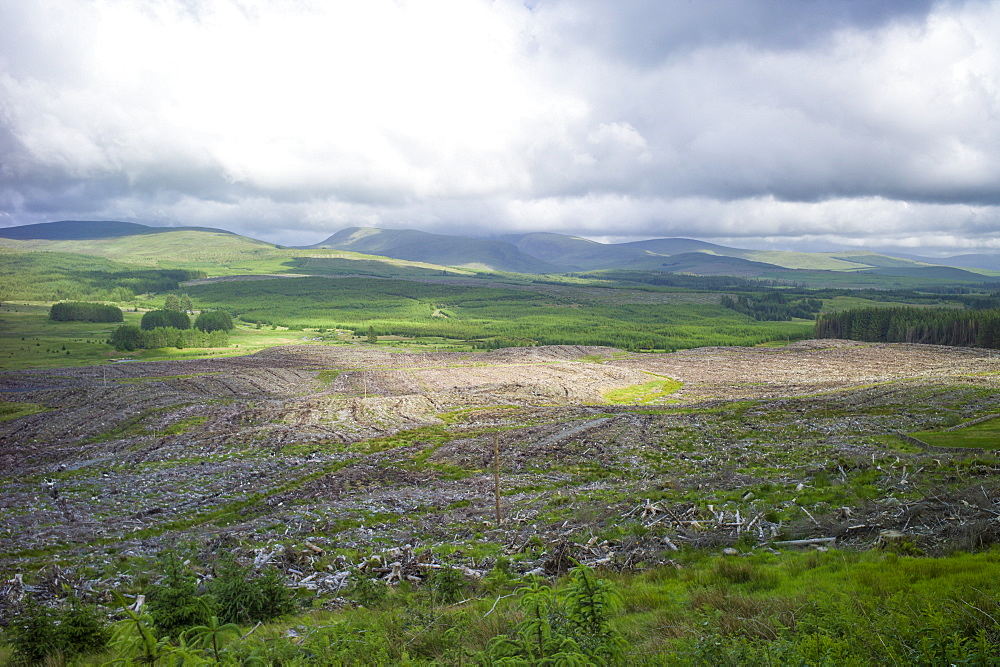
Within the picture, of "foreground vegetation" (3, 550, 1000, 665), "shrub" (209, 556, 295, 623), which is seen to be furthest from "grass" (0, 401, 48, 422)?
"shrub" (209, 556, 295, 623)

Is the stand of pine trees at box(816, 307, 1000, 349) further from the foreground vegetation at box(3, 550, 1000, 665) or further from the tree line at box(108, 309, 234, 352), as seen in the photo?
the tree line at box(108, 309, 234, 352)

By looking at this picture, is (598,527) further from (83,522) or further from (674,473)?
(83,522)

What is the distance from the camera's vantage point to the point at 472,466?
40281 millimetres

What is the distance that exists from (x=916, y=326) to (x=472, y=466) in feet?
457

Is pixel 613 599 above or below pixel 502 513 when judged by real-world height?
above

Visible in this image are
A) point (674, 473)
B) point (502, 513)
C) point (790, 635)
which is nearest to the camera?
point (790, 635)

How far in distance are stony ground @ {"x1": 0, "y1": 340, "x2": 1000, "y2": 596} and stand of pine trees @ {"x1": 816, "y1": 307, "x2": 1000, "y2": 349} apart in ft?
144

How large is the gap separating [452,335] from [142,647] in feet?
516

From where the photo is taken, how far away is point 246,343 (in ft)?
443

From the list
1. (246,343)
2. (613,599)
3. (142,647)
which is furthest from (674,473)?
(246,343)

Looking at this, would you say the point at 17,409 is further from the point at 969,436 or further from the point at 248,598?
the point at 969,436

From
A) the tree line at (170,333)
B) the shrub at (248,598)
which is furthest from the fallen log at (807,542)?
the tree line at (170,333)

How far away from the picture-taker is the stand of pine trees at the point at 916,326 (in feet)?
381

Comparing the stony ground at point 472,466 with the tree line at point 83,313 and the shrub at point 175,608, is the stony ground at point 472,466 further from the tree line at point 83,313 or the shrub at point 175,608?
the tree line at point 83,313
